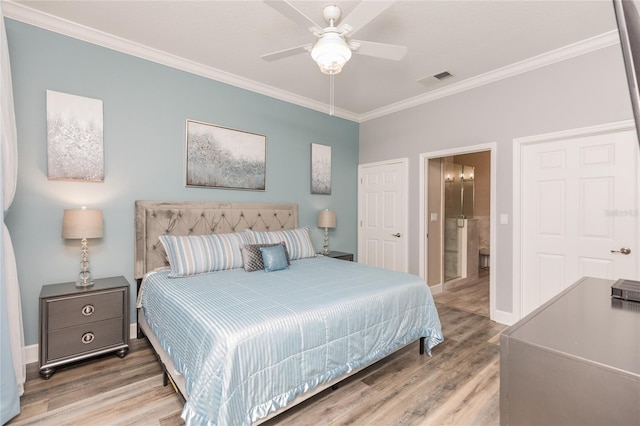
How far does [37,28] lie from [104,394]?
9.87ft

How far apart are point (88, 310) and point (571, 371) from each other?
3048 millimetres

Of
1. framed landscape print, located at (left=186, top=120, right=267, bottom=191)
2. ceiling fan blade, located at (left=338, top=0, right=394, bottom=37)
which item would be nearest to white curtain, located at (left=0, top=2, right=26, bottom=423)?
framed landscape print, located at (left=186, top=120, right=267, bottom=191)

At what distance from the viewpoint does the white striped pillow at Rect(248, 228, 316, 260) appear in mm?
3356

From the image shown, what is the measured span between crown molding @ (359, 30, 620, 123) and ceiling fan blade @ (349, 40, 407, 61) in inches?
74.6

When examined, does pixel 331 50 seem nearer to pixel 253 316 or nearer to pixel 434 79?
pixel 253 316

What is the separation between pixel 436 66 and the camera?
10.8 ft

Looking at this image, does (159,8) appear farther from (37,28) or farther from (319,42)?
(319,42)

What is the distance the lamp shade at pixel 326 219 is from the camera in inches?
170

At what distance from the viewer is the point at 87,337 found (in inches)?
94.4

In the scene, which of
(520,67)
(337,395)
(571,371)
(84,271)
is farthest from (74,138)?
(520,67)

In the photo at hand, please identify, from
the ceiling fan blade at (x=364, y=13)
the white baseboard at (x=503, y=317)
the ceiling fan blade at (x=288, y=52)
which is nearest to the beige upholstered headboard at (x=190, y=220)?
the ceiling fan blade at (x=288, y=52)

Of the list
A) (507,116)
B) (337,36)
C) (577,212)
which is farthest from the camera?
(507,116)

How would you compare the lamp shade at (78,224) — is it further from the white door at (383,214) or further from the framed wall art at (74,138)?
the white door at (383,214)

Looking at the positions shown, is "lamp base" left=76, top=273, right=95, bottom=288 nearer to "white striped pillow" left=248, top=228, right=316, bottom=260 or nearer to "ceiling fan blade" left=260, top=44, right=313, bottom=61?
"white striped pillow" left=248, top=228, right=316, bottom=260
